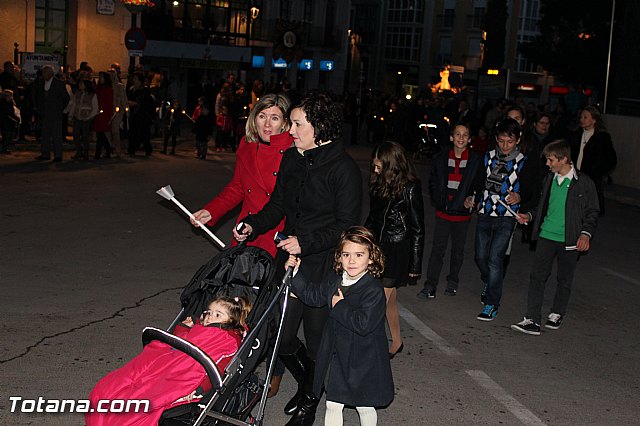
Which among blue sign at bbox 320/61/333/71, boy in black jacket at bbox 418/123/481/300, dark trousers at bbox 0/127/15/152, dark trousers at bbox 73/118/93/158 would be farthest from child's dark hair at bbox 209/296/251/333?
blue sign at bbox 320/61/333/71

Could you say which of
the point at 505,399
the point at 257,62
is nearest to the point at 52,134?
the point at 505,399

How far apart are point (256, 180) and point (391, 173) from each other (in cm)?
142

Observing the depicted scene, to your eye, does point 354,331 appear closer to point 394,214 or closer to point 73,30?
point 394,214

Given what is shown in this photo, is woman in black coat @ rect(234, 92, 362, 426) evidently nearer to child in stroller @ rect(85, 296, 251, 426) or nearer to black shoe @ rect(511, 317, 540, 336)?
child in stroller @ rect(85, 296, 251, 426)

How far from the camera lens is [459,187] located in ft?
30.7

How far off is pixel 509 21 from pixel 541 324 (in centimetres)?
6986

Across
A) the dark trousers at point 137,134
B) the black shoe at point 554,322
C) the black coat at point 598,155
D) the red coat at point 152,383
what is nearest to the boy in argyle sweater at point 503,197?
the black shoe at point 554,322

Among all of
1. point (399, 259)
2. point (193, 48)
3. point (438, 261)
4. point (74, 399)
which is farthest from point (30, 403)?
point (193, 48)

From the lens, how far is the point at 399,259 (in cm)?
763

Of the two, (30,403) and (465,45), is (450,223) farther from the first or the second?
(465,45)

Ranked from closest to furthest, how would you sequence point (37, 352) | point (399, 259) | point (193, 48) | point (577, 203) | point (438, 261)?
1. point (37, 352)
2. point (399, 259)
3. point (577, 203)
4. point (438, 261)
5. point (193, 48)

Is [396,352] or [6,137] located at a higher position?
[6,137]

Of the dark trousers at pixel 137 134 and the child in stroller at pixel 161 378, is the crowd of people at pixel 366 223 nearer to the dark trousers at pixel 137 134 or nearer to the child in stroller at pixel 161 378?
the child in stroller at pixel 161 378

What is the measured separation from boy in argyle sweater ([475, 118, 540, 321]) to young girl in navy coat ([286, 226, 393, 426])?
3732 millimetres
